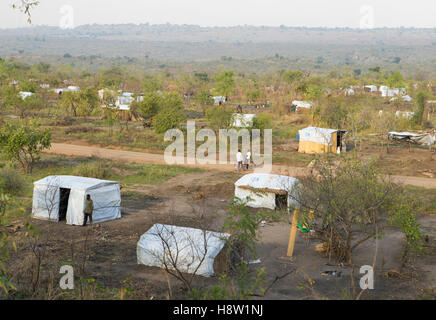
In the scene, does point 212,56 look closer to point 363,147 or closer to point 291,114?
point 291,114

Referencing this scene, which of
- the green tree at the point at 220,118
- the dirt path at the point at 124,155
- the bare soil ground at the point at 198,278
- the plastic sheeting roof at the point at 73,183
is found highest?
the green tree at the point at 220,118

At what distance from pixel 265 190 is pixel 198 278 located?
6036 mm

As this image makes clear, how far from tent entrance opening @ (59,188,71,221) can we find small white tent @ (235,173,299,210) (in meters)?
5.68

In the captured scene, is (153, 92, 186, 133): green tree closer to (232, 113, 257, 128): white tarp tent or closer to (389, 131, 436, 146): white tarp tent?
(232, 113, 257, 128): white tarp tent

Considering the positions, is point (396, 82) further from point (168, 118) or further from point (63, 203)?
point (63, 203)

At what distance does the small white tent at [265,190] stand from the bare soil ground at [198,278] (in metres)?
1.07

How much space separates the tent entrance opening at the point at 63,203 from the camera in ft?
48.6

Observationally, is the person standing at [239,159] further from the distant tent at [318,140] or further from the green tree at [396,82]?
the green tree at [396,82]

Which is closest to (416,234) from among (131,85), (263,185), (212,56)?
(263,185)

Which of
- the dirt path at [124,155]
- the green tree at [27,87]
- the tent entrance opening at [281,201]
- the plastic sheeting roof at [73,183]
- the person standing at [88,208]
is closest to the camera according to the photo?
the person standing at [88,208]

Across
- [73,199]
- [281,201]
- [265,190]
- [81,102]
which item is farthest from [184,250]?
[81,102]

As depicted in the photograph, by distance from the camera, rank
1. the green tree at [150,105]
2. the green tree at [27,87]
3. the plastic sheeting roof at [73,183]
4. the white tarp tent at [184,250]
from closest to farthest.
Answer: the white tarp tent at [184,250]
the plastic sheeting roof at [73,183]
the green tree at [150,105]
the green tree at [27,87]

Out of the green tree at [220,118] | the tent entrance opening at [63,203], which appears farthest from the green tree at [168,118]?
the tent entrance opening at [63,203]

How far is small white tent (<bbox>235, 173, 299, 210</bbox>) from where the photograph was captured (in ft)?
52.0
